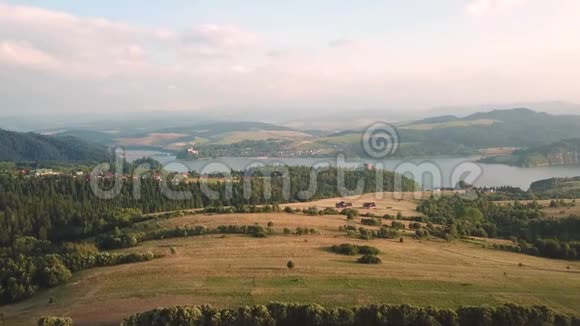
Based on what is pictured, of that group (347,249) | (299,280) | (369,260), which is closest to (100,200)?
(347,249)

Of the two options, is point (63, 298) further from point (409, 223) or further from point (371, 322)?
point (409, 223)

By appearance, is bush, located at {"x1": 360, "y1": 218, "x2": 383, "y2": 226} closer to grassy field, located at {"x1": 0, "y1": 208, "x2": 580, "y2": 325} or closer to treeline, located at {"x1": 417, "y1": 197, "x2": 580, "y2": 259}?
treeline, located at {"x1": 417, "y1": 197, "x2": 580, "y2": 259}

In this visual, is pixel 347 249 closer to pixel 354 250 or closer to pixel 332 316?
pixel 354 250

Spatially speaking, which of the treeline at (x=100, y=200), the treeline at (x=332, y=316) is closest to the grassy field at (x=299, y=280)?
the treeline at (x=332, y=316)

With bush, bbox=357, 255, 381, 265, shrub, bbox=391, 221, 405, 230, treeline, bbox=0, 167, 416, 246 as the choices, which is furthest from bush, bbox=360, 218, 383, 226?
treeline, bbox=0, 167, 416, 246

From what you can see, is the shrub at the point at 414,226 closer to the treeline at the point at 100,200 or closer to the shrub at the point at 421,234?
the shrub at the point at 421,234

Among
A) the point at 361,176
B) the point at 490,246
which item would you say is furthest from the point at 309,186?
the point at 490,246

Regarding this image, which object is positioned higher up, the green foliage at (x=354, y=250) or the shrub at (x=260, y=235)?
the shrub at (x=260, y=235)

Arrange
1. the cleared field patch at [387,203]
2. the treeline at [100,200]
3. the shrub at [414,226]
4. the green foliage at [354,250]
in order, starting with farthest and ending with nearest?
the cleared field patch at [387,203]
the treeline at [100,200]
the shrub at [414,226]
the green foliage at [354,250]
